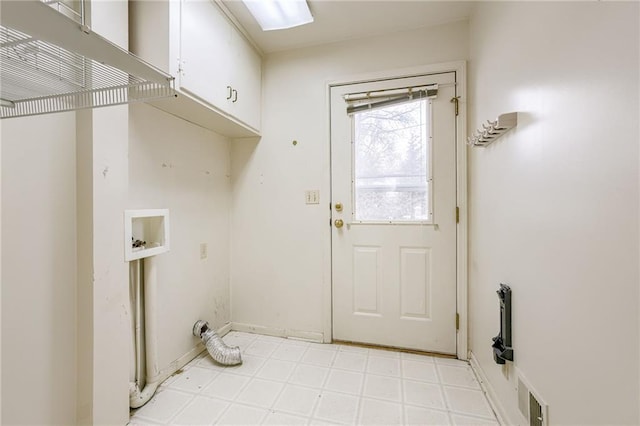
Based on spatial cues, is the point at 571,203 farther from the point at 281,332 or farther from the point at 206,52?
the point at 281,332

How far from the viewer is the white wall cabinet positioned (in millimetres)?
1373

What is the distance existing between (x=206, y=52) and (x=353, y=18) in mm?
1029

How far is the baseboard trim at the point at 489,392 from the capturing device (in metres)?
1.35

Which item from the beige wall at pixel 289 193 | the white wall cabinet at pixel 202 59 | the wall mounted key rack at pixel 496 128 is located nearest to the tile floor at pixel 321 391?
the beige wall at pixel 289 193

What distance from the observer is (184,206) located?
1880 millimetres

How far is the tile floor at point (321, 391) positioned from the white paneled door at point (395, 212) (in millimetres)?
245

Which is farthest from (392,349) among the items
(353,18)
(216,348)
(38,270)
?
(353,18)

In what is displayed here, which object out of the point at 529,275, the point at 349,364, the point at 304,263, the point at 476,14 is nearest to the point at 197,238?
the point at 304,263

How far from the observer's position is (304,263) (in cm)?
224

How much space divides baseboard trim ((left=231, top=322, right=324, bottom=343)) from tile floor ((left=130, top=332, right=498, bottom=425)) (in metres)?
0.14

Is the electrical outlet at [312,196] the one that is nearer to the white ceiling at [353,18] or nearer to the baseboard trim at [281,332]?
the baseboard trim at [281,332]

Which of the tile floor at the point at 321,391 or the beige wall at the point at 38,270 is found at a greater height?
the beige wall at the point at 38,270

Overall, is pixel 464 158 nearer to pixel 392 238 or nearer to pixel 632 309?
pixel 392 238

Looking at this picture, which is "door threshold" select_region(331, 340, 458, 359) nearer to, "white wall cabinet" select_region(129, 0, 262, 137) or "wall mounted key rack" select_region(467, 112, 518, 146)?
"wall mounted key rack" select_region(467, 112, 518, 146)
